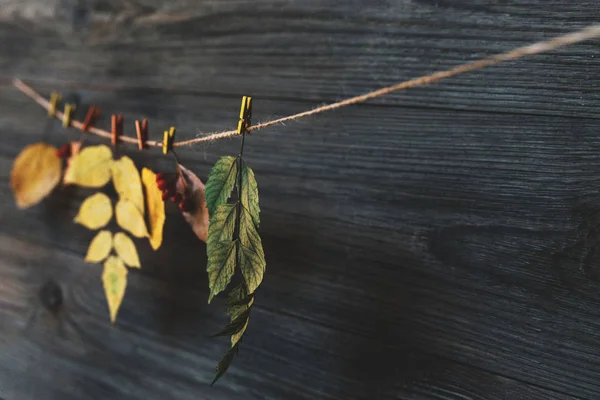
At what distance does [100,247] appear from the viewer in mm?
735

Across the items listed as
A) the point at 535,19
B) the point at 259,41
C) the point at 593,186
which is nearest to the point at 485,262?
the point at 593,186

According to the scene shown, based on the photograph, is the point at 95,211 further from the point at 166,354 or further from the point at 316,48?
the point at 316,48

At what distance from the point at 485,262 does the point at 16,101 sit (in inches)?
28.5

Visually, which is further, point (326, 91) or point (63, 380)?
point (63, 380)

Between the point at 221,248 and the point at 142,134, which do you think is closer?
the point at 221,248

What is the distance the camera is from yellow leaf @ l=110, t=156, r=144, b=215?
2.20 feet

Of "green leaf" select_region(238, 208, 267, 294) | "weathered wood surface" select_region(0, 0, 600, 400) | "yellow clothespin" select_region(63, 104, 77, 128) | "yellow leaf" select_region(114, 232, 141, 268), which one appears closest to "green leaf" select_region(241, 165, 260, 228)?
"green leaf" select_region(238, 208, 267, 294)

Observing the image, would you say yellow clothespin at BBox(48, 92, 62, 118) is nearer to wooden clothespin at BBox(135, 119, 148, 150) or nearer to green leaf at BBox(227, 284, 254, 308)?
wooden clothespin at BBox(135, 119, 148, 150)

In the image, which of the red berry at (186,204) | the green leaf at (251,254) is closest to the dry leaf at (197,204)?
the red berry at (186,204)

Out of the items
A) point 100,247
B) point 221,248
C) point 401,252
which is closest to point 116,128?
point 100,247

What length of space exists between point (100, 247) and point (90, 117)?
0.18 meters

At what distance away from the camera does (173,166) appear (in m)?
0.71

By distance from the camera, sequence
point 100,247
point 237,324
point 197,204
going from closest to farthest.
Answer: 1. point 237,324
2. point 197,204
3. point 100,247

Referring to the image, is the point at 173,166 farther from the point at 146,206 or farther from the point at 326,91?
the point at 326,91
